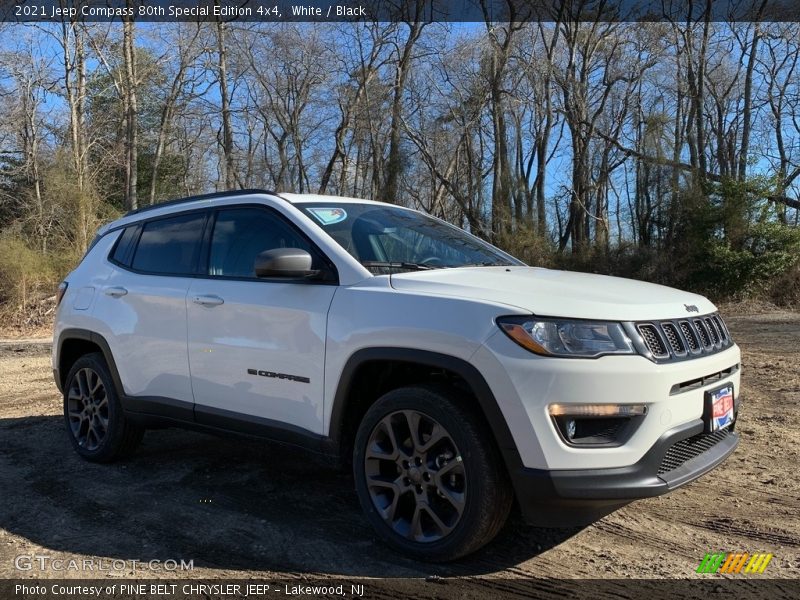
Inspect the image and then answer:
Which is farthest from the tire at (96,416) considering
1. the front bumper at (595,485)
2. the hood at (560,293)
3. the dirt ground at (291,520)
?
the front bumper at (595,485)

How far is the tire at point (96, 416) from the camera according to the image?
485cm

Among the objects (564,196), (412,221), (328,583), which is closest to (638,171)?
(564,196)

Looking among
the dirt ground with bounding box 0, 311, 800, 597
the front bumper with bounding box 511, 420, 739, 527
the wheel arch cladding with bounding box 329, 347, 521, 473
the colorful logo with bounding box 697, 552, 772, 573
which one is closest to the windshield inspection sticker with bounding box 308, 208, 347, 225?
the wheel arch cladding with bounding box 329, 347, 521, 473

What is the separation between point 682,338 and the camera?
10.3 ft

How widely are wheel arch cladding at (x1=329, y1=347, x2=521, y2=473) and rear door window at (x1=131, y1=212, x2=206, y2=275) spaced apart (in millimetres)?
1590

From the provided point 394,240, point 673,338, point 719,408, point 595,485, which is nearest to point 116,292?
point 394,240

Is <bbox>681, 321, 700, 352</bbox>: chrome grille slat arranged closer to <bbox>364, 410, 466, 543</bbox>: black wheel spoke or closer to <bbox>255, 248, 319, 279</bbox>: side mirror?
<bbox>364, 410, 466, 543</bbox>: black wheel spoke

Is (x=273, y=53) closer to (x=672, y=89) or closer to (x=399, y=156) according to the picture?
(x=399, y=156)

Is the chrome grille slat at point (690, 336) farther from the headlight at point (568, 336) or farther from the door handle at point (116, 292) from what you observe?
the door handle at point (116, 292)

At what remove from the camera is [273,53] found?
105ft

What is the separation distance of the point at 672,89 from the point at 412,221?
27.1 meters

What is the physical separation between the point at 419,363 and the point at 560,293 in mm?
747

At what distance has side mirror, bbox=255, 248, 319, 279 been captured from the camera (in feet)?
11.4

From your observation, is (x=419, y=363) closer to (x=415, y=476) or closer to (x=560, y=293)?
(x=415, y=476)
